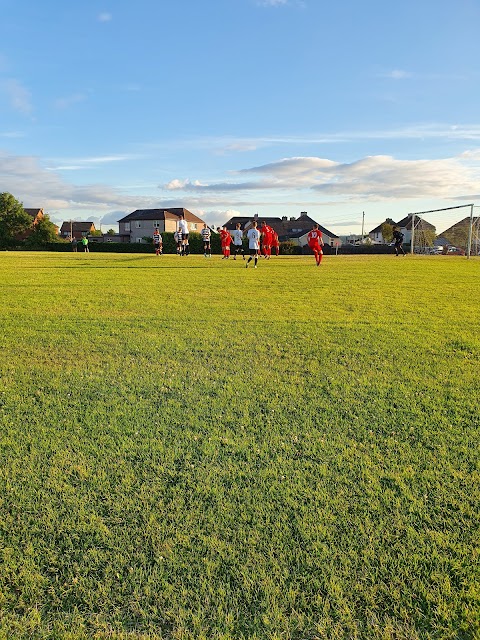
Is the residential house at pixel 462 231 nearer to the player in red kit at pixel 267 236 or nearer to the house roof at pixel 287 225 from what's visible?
the player in red kit at pixel 267 236

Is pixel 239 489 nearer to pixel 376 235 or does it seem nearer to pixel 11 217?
pixel 11 217

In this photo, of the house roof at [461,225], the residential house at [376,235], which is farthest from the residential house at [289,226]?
the house roof at [461,225]

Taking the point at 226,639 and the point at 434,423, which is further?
the point at 434,423

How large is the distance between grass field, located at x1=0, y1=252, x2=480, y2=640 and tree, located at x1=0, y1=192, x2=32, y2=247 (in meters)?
82.0

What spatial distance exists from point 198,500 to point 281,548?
69cm

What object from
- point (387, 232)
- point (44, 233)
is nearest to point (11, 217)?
point (44, 233)

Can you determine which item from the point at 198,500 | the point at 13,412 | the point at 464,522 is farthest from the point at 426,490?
the point at 13,412

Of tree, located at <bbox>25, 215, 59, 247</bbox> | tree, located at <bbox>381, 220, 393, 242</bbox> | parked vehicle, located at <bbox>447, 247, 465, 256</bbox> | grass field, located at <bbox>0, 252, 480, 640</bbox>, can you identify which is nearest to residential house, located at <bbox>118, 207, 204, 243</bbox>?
tree, located at <bbox>25, 215, 59, 247</bbox>

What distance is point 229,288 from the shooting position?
519 inches

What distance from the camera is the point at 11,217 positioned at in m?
80.2

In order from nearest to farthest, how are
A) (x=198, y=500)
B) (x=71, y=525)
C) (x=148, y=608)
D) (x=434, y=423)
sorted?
(x=148, y=608) → (x=71, y=525) → (x=198, y=500) → (x=434, y=423)

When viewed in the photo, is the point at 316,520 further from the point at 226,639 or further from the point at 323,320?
the point at 323,320

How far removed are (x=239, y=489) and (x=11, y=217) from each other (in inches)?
3455

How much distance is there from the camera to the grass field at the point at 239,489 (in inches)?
94.5
